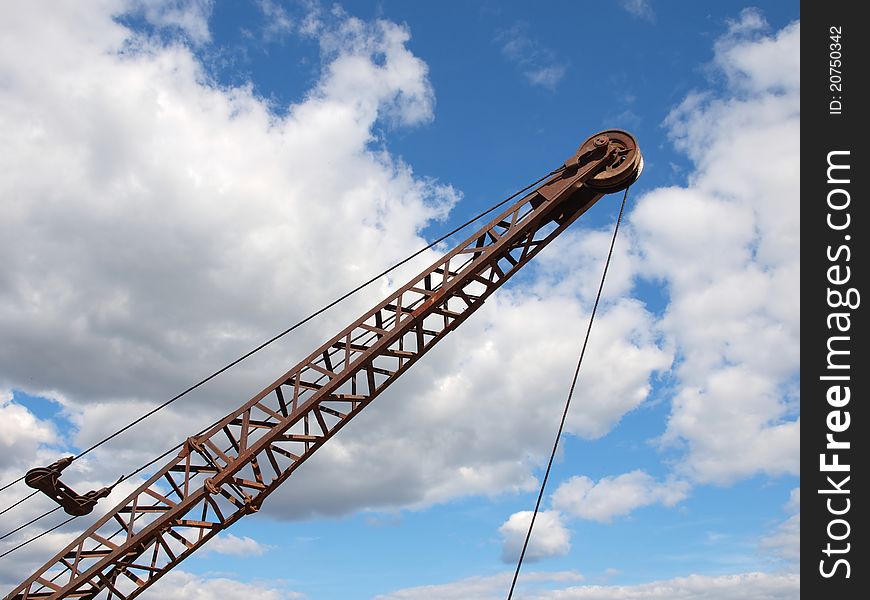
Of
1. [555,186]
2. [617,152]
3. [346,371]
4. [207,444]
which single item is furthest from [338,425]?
[617,152]

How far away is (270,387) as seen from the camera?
1844 centimetres

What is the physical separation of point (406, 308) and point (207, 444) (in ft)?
20.6

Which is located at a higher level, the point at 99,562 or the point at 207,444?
the point at 207,444

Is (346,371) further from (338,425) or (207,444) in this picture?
(207,444)

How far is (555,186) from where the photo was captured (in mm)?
19875

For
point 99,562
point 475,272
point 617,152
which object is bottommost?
point 99,562

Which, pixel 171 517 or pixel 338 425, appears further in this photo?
pixel 338 425

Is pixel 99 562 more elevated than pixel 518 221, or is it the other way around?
pixel 518 221

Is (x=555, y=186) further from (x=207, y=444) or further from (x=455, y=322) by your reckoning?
(x=207, y=444)
